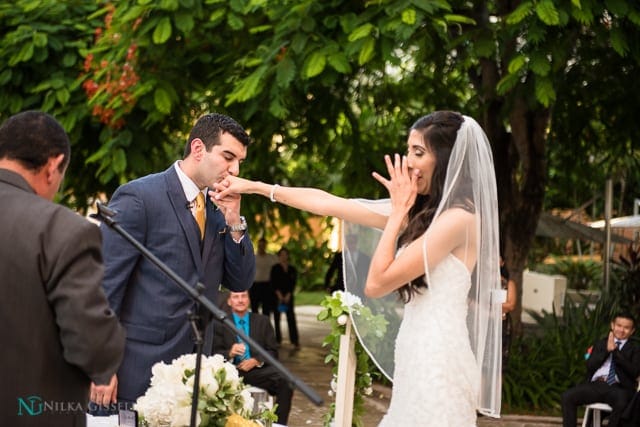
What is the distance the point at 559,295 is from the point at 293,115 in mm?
12818

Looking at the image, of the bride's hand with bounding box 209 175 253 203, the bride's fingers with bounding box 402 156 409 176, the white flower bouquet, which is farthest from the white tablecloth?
the bride's fingers with bounding box 402 156 409 176

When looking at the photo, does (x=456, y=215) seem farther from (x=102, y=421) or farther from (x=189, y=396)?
(x=102, y=421)

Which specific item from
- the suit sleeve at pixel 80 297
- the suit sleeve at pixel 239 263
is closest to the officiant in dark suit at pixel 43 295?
the suit sleeve at pixel 80 297

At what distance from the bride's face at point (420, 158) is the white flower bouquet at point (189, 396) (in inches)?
43.6

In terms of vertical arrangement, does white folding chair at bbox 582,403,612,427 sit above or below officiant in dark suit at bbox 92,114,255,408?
below

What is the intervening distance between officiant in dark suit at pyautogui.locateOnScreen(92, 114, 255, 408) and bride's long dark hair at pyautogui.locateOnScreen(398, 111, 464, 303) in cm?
73

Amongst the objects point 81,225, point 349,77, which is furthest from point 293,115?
point 81,225

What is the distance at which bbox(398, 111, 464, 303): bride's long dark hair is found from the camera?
427 centimetres

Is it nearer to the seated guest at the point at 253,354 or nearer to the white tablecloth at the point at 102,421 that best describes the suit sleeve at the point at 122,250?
the white tablecloth at the point at 102,421

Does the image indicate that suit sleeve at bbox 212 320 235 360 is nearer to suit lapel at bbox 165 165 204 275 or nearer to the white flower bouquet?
suit lapel at bbox 165 165 204 275

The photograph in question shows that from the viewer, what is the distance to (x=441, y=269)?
4.19 metres

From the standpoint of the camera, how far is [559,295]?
22672 mm

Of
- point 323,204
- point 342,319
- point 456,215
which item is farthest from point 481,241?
point 342,319

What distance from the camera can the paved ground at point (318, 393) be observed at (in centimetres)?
1060
